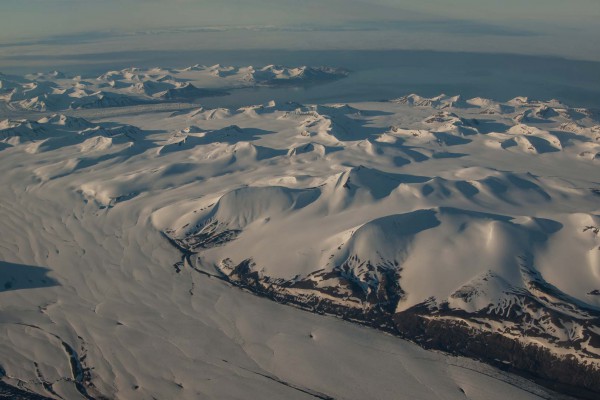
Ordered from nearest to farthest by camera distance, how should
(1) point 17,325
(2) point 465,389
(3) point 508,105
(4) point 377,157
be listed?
(2) point 465,389, (1) point 17,325, (4) point 377,157, (3) point 508,105

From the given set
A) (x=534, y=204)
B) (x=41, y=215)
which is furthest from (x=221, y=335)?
(x=534, y=204)

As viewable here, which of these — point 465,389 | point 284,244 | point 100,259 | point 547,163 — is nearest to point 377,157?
point 547,163

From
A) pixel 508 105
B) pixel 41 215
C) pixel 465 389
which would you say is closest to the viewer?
pixel 465 389

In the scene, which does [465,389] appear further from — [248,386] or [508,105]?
[508,105]

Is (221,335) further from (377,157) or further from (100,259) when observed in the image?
(377,157)

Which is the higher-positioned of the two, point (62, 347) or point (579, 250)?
point (579, 250)

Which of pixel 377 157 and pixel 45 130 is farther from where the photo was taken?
pixel 45 130
